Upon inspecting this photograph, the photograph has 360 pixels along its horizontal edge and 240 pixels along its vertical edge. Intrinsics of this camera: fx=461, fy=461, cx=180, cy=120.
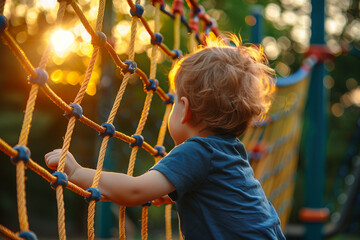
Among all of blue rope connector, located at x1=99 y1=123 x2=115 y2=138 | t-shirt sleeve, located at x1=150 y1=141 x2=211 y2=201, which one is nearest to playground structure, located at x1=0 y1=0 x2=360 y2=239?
blue rope connector, located at x1=99 y1=123 x2=115 y2=138

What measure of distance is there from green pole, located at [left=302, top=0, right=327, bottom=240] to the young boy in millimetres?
2096

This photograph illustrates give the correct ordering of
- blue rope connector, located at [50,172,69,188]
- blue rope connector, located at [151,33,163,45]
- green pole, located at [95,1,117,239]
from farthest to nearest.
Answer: green pole, located at [95,1,117,239] < blue rope connector, located at [151,33,163,45] < blue rope connector, located at [50,172,69,188]

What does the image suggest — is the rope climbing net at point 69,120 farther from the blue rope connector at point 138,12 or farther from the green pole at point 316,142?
the green pole at point 316,142

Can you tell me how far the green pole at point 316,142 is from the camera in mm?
2986

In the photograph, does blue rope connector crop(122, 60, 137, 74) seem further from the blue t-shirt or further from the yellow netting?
the yellow netting

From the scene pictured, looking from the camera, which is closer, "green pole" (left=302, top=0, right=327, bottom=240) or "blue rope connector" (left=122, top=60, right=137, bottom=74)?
"blue rope connector" (left=122, top=60, right=137, bottom=74)

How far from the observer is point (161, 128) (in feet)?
4.17

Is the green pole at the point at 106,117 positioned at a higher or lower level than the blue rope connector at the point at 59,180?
higher

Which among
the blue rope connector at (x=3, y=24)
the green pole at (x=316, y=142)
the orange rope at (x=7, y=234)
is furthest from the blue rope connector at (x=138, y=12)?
the green pole at (x=316, y=142)

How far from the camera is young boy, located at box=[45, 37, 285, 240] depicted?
857 mm

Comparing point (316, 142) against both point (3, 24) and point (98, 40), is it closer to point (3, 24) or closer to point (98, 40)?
point (98, 40)

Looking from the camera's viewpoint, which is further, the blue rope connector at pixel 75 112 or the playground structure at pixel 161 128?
the blue rope connector at pixel 75 112

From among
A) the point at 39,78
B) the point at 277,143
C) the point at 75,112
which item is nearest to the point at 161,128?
the point at 75,112

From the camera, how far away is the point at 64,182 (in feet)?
2.53
